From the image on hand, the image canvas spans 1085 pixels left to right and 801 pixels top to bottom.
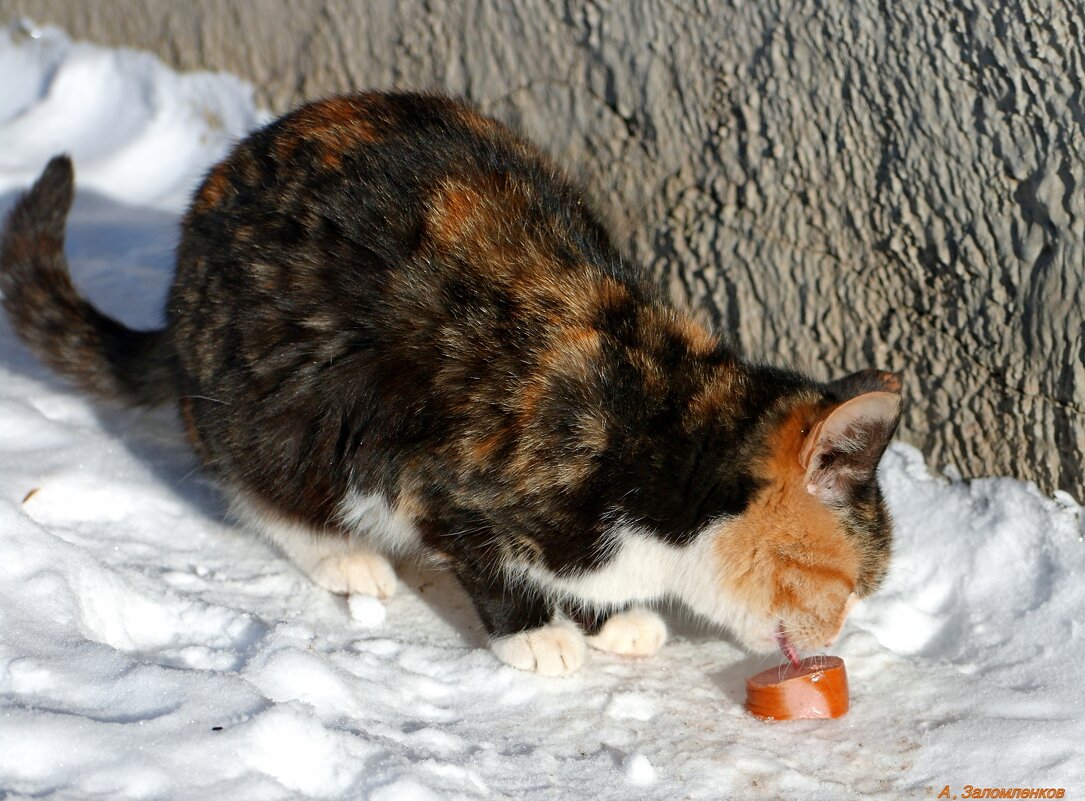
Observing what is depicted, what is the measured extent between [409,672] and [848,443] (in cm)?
116

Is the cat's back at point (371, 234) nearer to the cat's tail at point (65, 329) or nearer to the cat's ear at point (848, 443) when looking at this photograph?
the cat's tail at point (65, 329)

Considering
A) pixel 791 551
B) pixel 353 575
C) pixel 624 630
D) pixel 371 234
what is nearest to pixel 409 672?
pixel 353 575

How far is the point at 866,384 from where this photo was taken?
2.86 meters

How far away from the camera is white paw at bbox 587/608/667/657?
3086mm

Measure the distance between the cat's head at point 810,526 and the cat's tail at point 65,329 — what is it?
181 cm

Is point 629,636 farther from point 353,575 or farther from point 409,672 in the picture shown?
point 353,575

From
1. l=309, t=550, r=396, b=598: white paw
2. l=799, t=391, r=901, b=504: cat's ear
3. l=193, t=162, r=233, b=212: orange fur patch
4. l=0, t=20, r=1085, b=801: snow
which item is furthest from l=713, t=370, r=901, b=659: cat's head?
l=193, t=162, r=233, b=212: orange fur patch

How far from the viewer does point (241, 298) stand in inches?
121

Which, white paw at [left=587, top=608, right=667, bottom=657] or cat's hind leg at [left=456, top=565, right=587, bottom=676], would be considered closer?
cat's hind leg at [left=456, top=565, right=587, bottom=676]

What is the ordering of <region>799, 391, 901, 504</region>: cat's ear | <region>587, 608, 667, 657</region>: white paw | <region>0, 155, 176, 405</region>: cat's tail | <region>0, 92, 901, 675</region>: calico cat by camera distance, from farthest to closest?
<region>0, 155, 176, 405</region>: cat's tail < <region>587, 608, 667, 657</region>: white paw < <region>0, 92, 901, 675</region>: calico cat < <region>799, 391, 901, 504</region>: cat's ear

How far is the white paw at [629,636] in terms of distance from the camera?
3086 mm

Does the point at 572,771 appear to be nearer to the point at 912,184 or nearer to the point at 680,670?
the point at 680,670

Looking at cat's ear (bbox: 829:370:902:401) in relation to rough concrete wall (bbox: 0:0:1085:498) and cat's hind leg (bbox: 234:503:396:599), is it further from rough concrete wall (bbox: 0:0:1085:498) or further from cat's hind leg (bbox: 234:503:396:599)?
cat's hind leg (bbox: 234:503:396:599)

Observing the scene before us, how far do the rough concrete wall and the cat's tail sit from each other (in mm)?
1602
